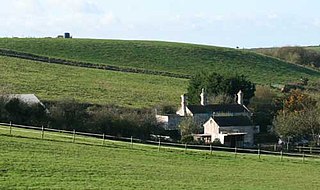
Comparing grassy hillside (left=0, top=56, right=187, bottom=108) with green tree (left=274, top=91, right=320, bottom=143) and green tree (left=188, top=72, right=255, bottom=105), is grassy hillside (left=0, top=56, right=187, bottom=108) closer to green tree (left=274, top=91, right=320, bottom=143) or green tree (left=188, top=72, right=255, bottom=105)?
green tree (left=188, top=72, right=255, bottom=105)

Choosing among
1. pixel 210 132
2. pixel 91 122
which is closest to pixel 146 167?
pixel 91 122

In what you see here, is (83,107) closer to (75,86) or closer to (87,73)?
(75,86)

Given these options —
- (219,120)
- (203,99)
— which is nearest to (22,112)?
(219,120)

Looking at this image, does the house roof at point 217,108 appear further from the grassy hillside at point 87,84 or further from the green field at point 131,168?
the green field at point 131,168

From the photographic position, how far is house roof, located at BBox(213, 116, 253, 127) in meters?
65.0

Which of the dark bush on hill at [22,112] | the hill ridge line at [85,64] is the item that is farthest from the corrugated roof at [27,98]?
the hill ridge line at [85,64]

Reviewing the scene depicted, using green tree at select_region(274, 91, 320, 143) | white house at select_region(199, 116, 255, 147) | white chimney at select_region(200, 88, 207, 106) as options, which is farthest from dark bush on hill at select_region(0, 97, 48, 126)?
green tree at select_region(274, 91, 320, 143)

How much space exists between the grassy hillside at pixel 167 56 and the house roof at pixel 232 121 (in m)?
35.2

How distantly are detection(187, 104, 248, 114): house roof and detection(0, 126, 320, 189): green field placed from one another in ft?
85.5

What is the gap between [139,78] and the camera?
9475cm

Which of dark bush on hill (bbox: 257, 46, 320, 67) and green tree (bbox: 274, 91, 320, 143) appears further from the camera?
dark bush on hill (bbox: 257, 46, 320, 67)

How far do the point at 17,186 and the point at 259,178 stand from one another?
1415 cm

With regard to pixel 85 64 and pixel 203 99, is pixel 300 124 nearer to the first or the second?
pixel 203 99

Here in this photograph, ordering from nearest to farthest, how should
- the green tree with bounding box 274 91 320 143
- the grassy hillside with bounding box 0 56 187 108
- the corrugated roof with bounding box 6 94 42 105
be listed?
1. the corrugated roof with bounding box 6 94 42 105
2. the green tree with bounding box 274 91 320 143
3. the grassy hillside with bounding box 0 56 187 108
